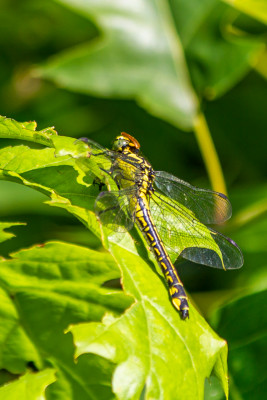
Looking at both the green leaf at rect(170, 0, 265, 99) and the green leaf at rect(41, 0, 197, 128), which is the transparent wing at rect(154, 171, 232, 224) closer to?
the green leaf at rect(41, 0, 197, 128)

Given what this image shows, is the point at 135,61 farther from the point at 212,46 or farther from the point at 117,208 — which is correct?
the point at 117,208

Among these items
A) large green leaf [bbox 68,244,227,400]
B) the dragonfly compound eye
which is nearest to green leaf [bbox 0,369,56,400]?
large green leaf [bbox 68,244,227,400]

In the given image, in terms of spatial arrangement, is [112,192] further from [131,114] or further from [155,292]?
[131,114]

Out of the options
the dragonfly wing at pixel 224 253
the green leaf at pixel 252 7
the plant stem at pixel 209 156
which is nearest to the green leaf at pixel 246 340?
the dragonfly wing at pixel 224 253

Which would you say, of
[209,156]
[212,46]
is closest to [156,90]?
[212,46]

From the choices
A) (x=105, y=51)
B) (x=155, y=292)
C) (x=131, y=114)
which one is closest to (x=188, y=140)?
(x=131, y=114)

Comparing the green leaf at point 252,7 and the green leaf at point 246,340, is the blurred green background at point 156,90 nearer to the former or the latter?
the green leaf at point 252,7
